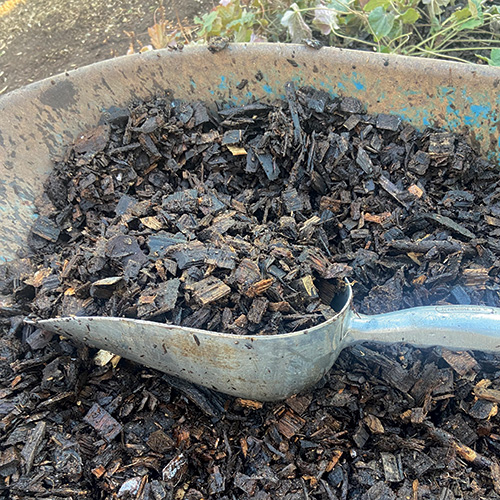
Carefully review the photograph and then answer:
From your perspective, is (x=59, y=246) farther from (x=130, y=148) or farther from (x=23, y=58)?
(x=23, y=58)

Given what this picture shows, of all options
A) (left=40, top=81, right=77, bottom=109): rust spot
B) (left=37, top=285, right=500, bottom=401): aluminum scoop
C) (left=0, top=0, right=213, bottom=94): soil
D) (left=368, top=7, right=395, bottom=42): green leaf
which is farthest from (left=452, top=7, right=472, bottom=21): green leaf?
(left=0, top=0, right=213, bottom=94): soil

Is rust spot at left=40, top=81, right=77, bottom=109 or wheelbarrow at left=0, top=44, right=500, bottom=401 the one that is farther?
rust spot at left=40, top=81, right=77, bottom=109

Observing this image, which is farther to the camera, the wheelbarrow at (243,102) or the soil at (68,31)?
the soil at (68,31)

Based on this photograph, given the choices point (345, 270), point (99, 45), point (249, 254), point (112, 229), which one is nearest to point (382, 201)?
point (345, 270)

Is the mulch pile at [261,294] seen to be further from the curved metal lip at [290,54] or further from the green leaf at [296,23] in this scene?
the green leaf at [296,23]

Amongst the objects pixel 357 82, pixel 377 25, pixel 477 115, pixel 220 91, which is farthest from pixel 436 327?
pixel 377 25

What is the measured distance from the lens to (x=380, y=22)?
88.9 inches

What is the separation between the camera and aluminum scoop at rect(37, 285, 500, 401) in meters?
1.26

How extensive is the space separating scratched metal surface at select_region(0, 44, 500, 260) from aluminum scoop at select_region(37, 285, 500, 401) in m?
0.85

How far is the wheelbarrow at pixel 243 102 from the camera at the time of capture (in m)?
1.30

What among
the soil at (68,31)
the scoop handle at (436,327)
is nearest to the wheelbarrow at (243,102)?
the scoop handle at (436,327)

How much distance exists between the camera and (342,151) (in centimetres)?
180

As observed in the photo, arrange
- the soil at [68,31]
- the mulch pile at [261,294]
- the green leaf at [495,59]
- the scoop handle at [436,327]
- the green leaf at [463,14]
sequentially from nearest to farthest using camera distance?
the scoop handle at [436,327] < the mulch pile at [261,294] < the green leaf at [495,59] < the green leaf at [463,14] < the soil at [68,31]

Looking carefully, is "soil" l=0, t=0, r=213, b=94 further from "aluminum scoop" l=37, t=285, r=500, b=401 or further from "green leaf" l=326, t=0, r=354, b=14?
"aluminum scoop" l=37, t=285, r=500, b=401
